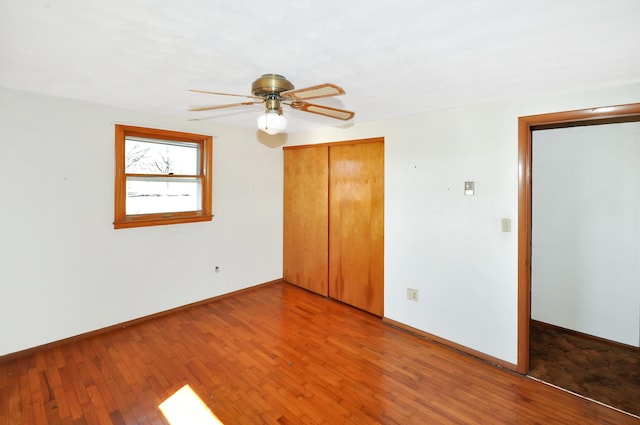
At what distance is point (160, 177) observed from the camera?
3.50 m

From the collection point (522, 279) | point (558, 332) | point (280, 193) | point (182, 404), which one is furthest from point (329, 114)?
point (558, 332)

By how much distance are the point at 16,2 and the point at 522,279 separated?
3.49m

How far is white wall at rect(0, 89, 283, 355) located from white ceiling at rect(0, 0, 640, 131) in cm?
45

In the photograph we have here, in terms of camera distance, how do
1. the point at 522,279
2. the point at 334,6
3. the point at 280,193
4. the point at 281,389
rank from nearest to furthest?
the point at 334,6 < the point at 281,389 < the point at 522,279 < the point at 280,193

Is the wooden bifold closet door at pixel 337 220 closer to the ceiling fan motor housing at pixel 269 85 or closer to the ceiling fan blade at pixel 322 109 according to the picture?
the ceiling fan blade at pixel 322 109

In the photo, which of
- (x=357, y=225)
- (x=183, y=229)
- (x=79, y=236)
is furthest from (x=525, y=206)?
(x=79, y=236)

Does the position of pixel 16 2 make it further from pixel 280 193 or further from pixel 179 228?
pixel 280 193

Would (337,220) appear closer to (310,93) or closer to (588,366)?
(310,93)

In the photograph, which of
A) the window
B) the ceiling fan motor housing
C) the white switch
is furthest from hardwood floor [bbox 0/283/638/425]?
the ceiling fan motor housing

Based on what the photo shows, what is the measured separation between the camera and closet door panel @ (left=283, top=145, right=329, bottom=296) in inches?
164

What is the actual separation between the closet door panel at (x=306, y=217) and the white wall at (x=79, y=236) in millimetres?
941

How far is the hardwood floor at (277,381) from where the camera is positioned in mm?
2031

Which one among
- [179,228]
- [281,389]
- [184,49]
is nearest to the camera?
[184,49]

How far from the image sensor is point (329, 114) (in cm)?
214
